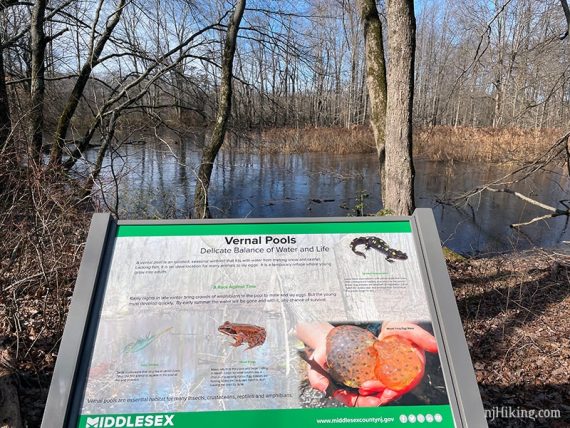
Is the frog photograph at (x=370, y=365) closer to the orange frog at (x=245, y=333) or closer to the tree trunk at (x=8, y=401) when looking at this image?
the orange frog at (x=245, y=333)

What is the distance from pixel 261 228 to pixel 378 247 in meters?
0.60

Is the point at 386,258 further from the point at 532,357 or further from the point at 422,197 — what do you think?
the point at 422,197

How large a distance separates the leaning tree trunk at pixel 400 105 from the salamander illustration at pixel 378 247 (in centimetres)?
423

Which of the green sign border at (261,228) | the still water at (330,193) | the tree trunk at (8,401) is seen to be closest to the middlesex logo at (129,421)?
the green sign border at (261,228)

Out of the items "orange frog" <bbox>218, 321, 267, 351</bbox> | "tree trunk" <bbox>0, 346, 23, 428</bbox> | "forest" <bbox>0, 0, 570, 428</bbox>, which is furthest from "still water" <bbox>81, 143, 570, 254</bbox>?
"orange frog" <bbox>218, 321, 267, 351</bbox>

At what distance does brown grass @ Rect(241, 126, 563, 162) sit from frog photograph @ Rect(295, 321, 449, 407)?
16157mm

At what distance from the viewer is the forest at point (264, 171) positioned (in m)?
4.23

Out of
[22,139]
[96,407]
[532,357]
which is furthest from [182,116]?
[96,407]

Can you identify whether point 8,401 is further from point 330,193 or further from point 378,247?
point 330,193

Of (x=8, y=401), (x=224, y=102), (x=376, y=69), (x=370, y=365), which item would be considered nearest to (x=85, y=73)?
(x=224, y=102)

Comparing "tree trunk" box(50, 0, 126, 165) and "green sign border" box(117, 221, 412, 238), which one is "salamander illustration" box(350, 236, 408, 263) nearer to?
"green sign border" box(117, 221, 412, 238)

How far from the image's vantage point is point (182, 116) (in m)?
12.4

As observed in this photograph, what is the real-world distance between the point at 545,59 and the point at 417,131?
15.3 meters

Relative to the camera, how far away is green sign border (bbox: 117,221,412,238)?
2252 millimetres
